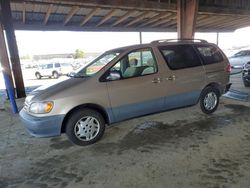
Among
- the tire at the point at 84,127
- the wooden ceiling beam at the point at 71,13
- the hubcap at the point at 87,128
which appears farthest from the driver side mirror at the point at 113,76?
the wooden ceiling beam at the point at 71,13

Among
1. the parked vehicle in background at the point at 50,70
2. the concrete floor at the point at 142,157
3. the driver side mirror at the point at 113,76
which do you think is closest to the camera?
the concrete floor at the point at 142,157

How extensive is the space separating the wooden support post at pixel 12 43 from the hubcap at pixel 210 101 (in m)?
6.32

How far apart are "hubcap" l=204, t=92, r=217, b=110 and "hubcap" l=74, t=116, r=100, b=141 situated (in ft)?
8.39

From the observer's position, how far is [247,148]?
3117mm

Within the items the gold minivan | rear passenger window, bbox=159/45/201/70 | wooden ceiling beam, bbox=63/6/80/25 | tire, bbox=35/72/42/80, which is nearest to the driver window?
the gold minivan

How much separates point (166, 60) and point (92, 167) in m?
2.38

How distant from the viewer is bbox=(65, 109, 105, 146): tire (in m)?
3.38

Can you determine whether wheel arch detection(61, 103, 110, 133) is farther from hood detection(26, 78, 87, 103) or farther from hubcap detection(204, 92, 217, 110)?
hubcap detection(204, 92, 217, 110)

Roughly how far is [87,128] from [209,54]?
122 inches

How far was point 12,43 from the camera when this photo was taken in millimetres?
7227

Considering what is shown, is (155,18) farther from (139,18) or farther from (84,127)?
(84,127)

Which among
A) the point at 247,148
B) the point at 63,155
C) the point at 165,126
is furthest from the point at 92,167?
the point at 247,148

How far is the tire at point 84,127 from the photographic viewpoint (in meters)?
3.38

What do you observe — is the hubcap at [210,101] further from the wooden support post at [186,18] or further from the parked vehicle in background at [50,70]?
the parked vehicle in background at [50,70]
